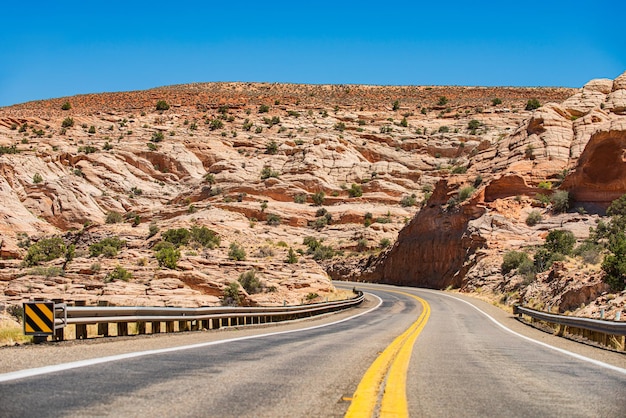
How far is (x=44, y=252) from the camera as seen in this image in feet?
128

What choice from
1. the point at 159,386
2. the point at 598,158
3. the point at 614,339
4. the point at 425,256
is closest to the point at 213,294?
the point at 614,339

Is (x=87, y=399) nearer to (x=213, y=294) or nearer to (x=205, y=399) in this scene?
(x=205, y=399)

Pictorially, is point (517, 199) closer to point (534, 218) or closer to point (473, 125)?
point (534, 218)

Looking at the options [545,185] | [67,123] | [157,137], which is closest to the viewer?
[545,185]

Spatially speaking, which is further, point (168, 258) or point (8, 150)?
point (8, 150)

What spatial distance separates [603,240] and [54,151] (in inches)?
2365

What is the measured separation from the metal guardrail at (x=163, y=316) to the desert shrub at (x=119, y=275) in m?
9.18

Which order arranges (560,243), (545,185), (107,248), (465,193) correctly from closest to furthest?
(107,248) < (560,243) < (545,185) < (465,193)

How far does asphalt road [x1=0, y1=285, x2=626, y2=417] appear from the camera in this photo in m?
5.09

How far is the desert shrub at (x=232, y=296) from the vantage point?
2925 centimetres

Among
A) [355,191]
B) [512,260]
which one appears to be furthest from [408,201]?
[512,260]

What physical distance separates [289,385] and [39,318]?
16.0ft

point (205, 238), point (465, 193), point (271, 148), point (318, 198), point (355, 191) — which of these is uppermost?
point (271, 148)

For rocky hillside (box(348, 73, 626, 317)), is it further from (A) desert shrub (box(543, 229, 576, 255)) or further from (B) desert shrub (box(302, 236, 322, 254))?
(B) desert shrub (box(302, 236, 322, 254))
